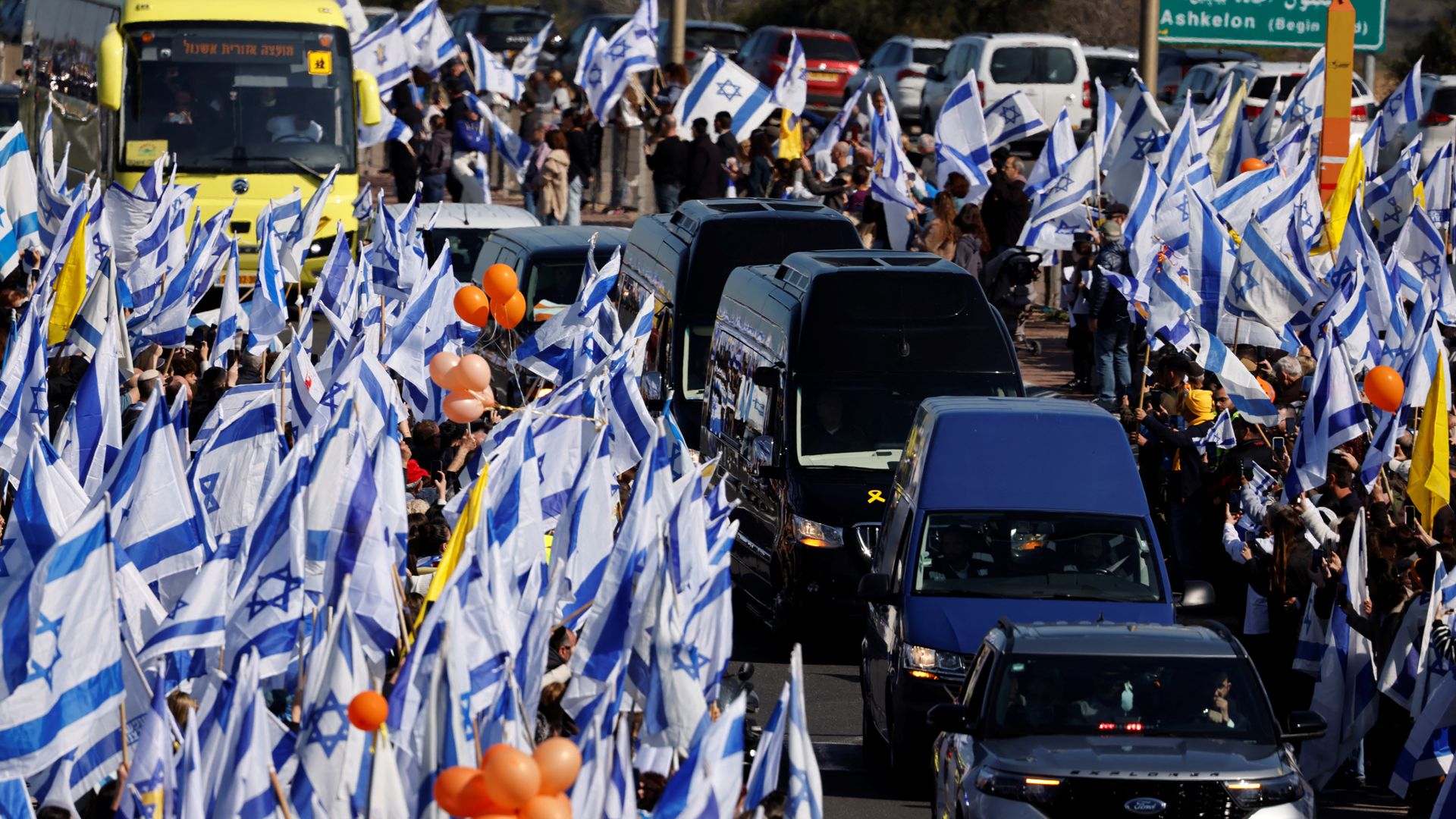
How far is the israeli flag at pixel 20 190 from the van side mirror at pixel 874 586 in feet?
36.5

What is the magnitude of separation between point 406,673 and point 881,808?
144 inches

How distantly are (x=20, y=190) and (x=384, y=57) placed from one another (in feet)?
28.5

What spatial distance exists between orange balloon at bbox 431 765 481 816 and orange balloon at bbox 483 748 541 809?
20 centimetres

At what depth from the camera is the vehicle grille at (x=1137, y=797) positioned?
926 cm

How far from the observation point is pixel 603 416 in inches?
521

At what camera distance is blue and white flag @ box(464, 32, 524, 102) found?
102 feet

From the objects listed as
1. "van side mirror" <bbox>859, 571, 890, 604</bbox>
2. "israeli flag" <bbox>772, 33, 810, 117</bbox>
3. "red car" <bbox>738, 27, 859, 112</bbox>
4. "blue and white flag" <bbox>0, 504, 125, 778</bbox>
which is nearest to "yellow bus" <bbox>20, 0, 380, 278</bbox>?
"israeli flag" <bbox>772, 33, 810, 117</bbox>

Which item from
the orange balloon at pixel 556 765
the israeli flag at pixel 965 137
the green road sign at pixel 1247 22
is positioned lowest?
the orange balloon at pixel 556 765

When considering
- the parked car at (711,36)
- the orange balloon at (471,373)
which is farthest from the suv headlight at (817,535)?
the parked car at (711,36)

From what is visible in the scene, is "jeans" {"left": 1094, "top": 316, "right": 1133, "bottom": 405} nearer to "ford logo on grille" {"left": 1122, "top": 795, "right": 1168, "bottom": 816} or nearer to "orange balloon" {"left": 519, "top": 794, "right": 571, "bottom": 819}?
"ford logo on grille" {"left": 1122, "top": 795, "right": 1168, "bottom": 816}

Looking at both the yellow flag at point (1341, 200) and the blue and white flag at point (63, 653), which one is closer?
the blue and white flag at point (63, 653)

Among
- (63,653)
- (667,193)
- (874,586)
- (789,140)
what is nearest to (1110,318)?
(667,193)

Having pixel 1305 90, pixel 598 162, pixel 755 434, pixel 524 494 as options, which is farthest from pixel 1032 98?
pixel 524 494

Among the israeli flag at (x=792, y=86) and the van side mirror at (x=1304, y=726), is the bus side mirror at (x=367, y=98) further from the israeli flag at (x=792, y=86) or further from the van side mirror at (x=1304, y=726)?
the van side mirror at (x=1304, y=726)
